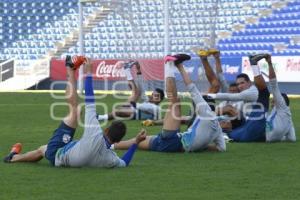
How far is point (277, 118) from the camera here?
41.9 ft

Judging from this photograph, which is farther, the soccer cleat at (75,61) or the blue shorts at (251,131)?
the blue shorts at (251,131)

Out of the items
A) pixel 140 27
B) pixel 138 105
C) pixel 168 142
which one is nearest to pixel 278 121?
pixel 168 142

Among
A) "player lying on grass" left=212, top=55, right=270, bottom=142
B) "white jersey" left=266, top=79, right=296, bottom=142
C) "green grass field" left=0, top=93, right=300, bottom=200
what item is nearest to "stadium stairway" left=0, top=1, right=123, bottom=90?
"player lying on grass" left=212, top=55, right=270, bottom=142

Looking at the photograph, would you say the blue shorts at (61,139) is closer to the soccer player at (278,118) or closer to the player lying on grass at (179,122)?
the player lying on grass at (179,122)

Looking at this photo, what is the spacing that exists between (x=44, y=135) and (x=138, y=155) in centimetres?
366

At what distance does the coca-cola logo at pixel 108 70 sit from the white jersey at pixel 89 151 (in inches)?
1009

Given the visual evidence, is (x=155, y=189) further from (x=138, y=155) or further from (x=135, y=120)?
(x=135, y=120)

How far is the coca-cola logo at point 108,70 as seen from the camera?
116 ft

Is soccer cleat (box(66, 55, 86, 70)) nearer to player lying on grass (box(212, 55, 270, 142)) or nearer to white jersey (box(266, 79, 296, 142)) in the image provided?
player lying on grass (box(212, 55, 270, 142))

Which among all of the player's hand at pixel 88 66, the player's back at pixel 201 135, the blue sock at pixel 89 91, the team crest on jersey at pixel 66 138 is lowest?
the player's back at pixel 201 135

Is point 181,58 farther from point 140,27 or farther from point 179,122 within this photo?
point 140,27

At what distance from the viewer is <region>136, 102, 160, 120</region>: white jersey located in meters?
17.9

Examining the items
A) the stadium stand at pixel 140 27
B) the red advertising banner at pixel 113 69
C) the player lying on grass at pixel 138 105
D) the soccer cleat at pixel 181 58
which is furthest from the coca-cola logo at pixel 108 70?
the soccer cleat at pixel 181 58

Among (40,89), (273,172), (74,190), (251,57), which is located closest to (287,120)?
(251,57)
